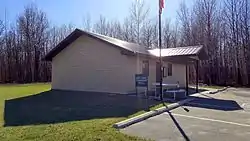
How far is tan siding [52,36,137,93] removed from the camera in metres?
17.8

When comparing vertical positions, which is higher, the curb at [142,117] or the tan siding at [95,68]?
the tan siding at [95,68]

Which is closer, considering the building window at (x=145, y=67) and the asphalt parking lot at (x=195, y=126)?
the asphalt parking lot at (x=195, y=126)

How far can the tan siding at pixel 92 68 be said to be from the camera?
17.8 metres

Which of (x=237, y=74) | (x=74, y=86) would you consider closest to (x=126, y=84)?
(x=74, y=86)

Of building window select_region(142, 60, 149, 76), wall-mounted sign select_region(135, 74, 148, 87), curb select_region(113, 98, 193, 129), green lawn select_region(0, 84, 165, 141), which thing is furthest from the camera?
building window select_region(142, 60, 149, 76)

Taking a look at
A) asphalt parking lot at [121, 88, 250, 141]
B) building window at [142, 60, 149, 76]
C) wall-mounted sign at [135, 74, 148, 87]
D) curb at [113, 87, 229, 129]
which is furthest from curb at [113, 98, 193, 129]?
building window at [142, 60, 149, 76]

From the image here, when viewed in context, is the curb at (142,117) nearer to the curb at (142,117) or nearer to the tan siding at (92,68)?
the curb at (142,117)

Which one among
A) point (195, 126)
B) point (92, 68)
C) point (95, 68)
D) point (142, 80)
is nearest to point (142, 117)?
point (195, 126)

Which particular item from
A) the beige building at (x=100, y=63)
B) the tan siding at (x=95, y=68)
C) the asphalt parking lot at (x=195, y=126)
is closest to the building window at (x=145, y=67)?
the beige building at (x=100, y=63)

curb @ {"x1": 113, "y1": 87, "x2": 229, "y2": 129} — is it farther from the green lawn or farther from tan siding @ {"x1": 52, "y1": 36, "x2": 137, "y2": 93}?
tan siding @ {"x1": 52, "y1": 36, "x2": 137, "y2": 93}

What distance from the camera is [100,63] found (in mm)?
18750

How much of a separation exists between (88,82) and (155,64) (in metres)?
5.22

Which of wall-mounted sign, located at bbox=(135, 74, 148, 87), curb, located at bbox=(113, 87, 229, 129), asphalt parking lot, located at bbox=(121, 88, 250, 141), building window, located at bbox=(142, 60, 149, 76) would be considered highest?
building window, located at bbox=(142, 60, 149, 76)

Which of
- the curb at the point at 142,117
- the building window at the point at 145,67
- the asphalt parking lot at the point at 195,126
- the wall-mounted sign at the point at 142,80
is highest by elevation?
the building window at the point at 145,67
